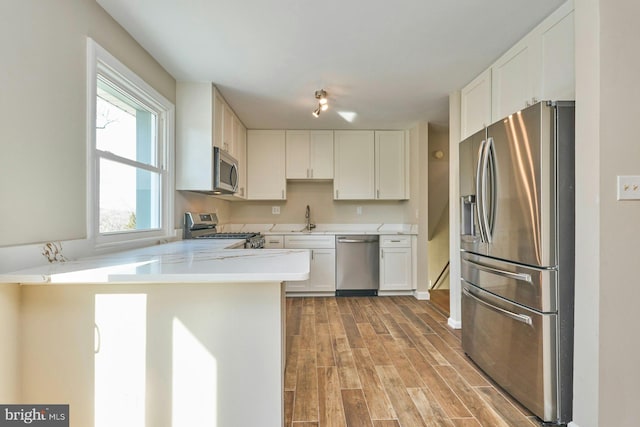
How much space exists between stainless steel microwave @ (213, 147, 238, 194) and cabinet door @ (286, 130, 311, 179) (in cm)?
113

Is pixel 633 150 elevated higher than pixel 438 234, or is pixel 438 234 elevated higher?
pixel 633 150

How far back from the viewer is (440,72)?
2.64 m

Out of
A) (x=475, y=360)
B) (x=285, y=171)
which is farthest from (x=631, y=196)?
(x=285, y=171)

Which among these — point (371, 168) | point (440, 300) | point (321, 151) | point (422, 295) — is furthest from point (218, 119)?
point (440, 300)

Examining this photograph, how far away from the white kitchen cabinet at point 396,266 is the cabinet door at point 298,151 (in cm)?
154

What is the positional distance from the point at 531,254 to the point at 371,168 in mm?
2935

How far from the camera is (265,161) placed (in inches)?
174

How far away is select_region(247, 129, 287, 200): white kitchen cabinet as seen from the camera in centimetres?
441

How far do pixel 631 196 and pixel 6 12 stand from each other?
9.24ft

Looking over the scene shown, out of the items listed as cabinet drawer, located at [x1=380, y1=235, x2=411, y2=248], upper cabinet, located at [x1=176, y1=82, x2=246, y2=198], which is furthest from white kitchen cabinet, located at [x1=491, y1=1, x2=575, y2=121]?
upper cabinet, located at [x1=176, y1=82, x2=246, y2=198]

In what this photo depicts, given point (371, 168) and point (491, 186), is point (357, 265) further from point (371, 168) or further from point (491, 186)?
point (491, 186)

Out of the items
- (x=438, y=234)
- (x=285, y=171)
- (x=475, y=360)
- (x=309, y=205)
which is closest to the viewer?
(x=475, y=360)

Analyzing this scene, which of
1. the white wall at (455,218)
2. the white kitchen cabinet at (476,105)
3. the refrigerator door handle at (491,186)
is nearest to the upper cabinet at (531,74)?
the white kitchen cabinet at (476,105)

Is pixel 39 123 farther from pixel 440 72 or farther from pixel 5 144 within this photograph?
pixel 440 72
